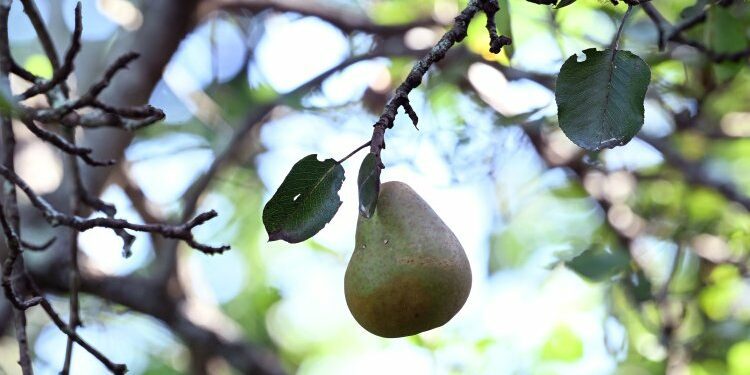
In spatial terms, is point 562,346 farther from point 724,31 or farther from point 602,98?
point 602,98

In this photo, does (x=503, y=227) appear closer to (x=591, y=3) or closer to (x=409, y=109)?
(x=591, y=3)

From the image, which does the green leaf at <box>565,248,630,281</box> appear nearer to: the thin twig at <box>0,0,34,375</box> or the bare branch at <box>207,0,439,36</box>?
the thin twig at <box>0,0,34,375</box>

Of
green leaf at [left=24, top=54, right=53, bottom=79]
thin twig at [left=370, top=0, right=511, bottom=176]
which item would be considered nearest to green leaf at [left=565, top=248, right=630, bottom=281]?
thin twig at [left=370, top=0, right=511, bottom=176]

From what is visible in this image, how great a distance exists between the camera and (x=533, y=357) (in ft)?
9.32

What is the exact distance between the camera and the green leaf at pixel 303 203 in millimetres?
905

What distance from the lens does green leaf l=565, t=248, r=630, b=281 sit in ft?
5.60

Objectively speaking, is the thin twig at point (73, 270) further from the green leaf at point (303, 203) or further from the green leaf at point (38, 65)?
the green leaf at point (38, 65)

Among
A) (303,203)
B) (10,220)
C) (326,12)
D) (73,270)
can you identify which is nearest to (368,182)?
(303,203)

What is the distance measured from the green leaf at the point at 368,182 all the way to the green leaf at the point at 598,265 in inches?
36.4

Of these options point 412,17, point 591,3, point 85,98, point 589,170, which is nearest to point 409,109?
point 85,98

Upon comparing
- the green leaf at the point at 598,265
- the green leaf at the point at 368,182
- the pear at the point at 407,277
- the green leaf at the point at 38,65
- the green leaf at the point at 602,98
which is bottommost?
the green leaf at the point at 598,265

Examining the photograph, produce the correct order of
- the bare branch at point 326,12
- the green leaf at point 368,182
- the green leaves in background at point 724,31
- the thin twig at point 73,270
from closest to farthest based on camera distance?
the green leaf at point 368,182, the thin twig at point 73,270, the green leaves in background at point 724,31, the bare branch at point 326,12

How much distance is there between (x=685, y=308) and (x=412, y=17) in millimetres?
1167

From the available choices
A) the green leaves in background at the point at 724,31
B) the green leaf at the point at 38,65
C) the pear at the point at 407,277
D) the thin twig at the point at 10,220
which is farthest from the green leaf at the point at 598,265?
the green leaf at the point at 38,65
